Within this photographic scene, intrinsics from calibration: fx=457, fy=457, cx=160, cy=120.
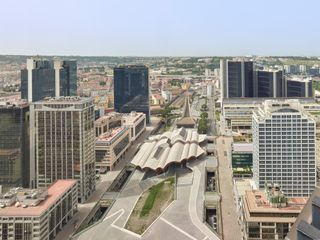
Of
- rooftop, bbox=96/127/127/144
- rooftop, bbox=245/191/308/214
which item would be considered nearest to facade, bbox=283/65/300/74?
rooftop, bbox=96/127/127/144

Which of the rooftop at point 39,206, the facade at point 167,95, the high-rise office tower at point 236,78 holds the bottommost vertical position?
the rooftop at point 39,206

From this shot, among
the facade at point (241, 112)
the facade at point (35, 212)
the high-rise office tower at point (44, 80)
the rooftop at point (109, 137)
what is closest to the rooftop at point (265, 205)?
the facade at point (35, 212)

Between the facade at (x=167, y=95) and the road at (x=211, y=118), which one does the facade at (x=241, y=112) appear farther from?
the facade at (x=167, y=95)

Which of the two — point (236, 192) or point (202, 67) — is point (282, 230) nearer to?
point (236, 192)

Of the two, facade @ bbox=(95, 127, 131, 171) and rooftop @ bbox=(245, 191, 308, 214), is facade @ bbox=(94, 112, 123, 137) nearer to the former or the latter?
facade @ bbox=(95, 127, 131, 171)

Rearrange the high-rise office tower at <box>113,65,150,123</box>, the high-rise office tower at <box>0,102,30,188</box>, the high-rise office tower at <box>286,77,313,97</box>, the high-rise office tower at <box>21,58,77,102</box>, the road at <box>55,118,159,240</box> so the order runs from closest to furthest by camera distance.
→ the road at <box>55,118,159,240</box>, the high-rise office tower at <box>0,102,30,188</box>, the high-rise office tower at <box>21,58,77,102</box>, the high-rise office tower at <box>113,65,150,123</box>, the high-rise office tower at <box>286,77,313,97</box>

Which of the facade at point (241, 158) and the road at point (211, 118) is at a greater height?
the road at point (211, 118)

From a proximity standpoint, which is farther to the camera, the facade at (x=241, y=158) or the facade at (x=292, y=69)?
the facade at (x=292, y=69)
